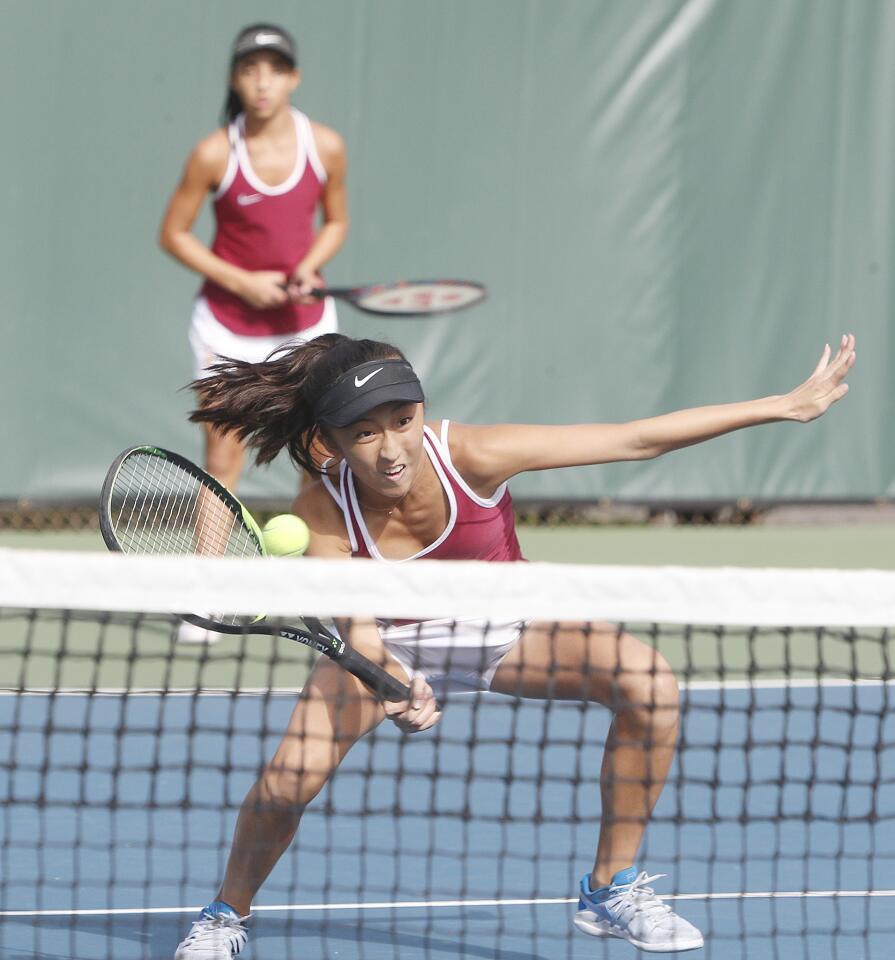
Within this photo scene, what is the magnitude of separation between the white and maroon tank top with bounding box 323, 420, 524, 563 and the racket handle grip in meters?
0.26

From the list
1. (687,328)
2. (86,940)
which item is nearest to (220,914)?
(86,940)

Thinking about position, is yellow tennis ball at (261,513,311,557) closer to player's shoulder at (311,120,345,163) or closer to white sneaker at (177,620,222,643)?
white sneaker at (177,620,222,643)

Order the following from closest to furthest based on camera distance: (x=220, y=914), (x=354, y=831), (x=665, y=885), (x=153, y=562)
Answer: (x=153, y=562) < (x=220, y=914) < (x=665, y=885) < (x=354, y=831)

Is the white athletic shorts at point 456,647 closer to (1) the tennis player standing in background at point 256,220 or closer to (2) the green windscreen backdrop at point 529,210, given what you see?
(1) the tennis player standing in background at point 256,220

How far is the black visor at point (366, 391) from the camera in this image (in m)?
2.76

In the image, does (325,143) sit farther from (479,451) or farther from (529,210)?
(479,451)

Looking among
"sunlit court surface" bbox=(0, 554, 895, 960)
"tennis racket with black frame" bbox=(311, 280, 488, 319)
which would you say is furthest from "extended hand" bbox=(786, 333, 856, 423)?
"tennis racket with black frame" bbox=(311, 280, 488, 319)

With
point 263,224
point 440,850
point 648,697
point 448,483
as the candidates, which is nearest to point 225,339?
point 263,224

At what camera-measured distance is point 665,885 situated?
3.17 m

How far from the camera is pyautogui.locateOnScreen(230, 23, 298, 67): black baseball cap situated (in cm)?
518

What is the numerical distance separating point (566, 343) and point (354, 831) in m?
3.97

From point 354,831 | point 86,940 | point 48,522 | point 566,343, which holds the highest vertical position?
point 566,343

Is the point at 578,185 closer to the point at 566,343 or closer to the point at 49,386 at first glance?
the point at 566,343

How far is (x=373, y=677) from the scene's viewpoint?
9.04 ft
